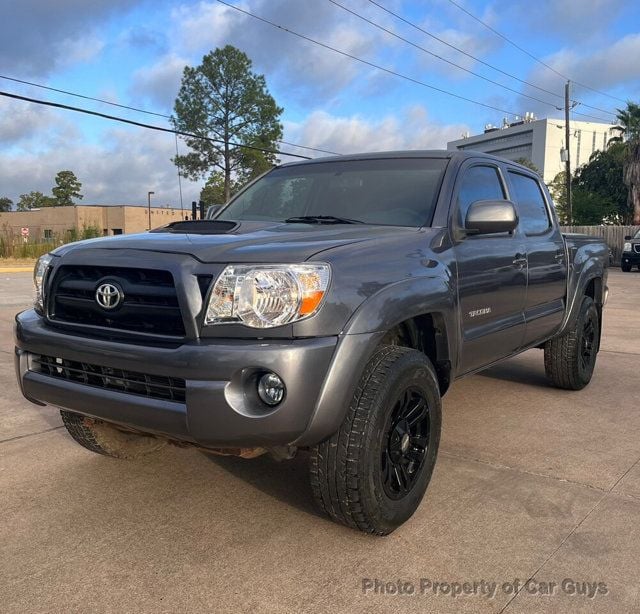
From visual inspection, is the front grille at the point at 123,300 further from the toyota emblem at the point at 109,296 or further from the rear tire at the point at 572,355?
the rear tire at the point at 572,355

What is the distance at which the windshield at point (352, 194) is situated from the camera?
11.8ft

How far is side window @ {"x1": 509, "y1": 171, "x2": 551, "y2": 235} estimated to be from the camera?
4570 mm

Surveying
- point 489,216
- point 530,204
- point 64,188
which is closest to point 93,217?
point 64,188

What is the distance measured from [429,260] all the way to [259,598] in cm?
174

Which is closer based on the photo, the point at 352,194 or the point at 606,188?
the point at 352,194

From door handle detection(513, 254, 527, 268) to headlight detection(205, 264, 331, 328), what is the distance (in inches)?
82.2

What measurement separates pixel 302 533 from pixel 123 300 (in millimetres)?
1307

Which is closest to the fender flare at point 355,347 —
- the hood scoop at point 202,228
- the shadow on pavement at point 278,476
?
the shadow on pavement at point 278,476

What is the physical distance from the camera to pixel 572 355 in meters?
5.14

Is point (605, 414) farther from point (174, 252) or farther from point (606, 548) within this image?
point (174, 252)

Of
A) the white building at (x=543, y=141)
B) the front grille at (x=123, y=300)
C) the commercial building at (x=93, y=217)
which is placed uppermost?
the white building at (x=543, y=141)

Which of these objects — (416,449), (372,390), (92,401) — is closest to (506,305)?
(416,449)

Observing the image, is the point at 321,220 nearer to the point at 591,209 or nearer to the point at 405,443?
the point at 405,443

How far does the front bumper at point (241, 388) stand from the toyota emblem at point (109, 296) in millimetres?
187
